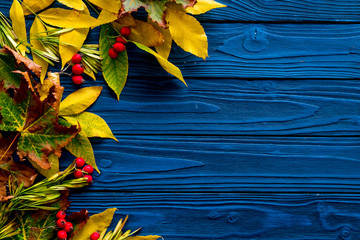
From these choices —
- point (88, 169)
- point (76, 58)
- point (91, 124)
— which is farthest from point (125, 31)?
point (88, 169)

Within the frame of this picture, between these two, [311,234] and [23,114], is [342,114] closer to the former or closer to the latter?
[311,234]

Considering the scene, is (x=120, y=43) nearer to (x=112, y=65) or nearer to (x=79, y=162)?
(x=112, y=65)

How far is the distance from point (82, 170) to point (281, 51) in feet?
1.91

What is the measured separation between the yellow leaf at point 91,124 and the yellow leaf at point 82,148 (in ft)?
0.05

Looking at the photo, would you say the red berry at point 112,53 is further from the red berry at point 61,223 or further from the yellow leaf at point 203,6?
the red berry at point 61,223

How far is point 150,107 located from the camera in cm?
93

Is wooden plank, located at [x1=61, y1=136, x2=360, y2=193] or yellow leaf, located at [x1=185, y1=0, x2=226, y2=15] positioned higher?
yellow leaf, located at [x1=185, y1=0, x2=226, y2=15]

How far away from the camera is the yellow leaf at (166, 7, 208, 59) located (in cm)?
86

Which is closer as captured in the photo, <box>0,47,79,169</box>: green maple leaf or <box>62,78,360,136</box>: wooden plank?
<box>0,47,79,169</box>: green maple leaf

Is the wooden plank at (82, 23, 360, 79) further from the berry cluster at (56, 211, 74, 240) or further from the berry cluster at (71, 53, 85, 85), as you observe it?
the berry cluster at (56, 211, 74, 240)

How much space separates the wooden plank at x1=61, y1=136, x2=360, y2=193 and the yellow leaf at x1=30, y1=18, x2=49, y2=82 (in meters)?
0.25

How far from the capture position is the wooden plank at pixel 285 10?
3.06ft

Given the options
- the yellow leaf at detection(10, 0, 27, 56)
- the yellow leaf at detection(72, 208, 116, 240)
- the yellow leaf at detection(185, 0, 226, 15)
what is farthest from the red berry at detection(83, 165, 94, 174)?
the yellow leaf at detection(185, 0, 226, 15)

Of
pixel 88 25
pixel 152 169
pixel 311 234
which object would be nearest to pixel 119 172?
pixel 152 169
